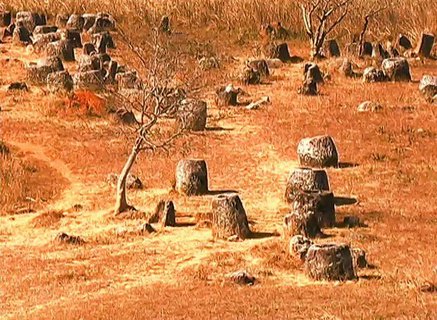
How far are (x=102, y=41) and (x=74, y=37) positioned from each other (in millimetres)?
1403

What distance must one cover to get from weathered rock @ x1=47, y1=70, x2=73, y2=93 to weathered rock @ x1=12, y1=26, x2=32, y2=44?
731 cm

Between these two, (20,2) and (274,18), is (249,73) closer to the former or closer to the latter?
(274,18)

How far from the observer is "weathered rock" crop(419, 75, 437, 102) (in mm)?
28578

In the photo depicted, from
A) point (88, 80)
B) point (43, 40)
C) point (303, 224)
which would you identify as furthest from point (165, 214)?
point (43, 40)

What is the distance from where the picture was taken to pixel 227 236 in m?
17.3

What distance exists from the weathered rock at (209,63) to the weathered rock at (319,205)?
14342mm

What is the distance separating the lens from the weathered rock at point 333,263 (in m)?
14.7

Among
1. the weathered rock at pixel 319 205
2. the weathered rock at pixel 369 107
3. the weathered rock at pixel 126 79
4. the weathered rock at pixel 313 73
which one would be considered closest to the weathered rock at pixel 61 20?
the weathered rock at pixel 126 79

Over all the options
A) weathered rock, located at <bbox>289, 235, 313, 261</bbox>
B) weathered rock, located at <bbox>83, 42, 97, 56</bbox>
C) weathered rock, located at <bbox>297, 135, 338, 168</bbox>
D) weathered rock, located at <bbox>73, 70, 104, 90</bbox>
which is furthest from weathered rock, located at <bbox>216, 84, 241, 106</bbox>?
weathered rock, located at <bbox>289, 235, 313, 261</bbox>

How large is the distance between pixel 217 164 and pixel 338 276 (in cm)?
783

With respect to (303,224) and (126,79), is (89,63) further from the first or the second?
(303,224)

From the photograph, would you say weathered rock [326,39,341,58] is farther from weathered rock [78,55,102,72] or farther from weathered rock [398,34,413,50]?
weathered rock [78,55,102,72]

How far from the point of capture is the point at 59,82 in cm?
2877

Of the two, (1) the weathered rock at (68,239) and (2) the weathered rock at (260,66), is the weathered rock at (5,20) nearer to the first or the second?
(2) the weathered rock at (260,66)
